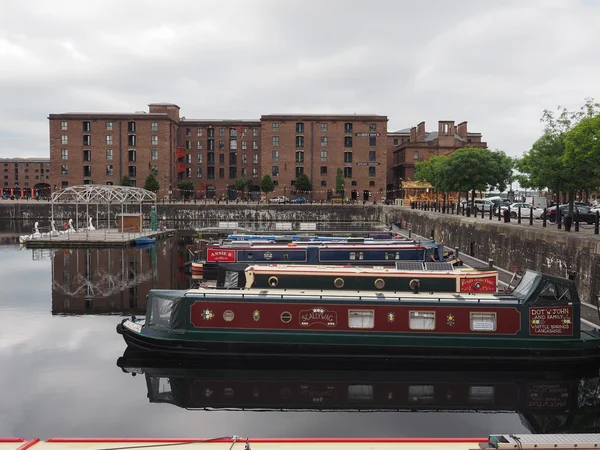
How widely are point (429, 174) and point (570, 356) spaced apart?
62.8m

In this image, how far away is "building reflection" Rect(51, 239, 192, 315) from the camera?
2711 centimetres

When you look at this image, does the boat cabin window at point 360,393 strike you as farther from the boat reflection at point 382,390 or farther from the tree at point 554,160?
the tree at point 554,160

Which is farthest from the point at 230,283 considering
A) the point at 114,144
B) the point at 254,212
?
the point at 114,144

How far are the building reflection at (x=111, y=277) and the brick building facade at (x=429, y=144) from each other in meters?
64.3

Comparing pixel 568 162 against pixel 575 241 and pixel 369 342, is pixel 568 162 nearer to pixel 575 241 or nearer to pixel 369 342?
pixel 575 241

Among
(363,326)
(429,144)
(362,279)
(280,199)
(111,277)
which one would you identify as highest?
(429,144)

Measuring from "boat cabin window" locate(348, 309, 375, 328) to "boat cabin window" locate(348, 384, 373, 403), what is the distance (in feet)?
6.88

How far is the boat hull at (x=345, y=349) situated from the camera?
17016 millimetres

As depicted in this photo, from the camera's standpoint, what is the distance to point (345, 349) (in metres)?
17.2

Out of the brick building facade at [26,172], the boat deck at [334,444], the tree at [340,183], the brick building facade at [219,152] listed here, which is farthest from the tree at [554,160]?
the brick building facade at [26,172]

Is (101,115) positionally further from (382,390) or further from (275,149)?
(382,390)

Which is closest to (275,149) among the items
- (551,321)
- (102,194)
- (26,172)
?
(102,194)

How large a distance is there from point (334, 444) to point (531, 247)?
72.7ft

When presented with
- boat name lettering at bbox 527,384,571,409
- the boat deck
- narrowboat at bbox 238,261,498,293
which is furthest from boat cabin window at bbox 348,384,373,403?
the boat deck
